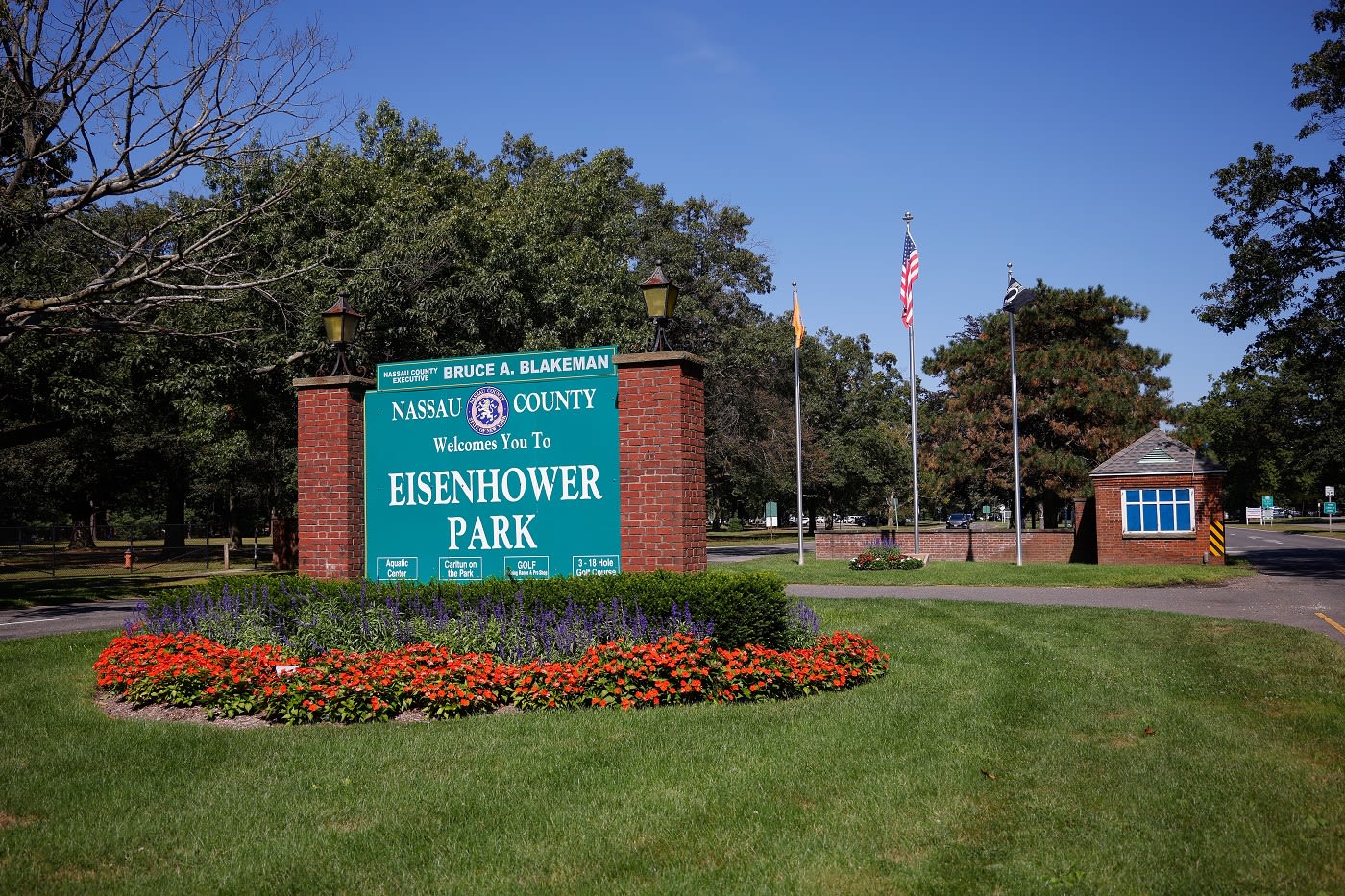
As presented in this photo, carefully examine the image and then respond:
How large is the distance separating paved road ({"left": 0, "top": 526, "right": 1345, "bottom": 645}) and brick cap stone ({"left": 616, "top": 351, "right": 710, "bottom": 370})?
9.38 m

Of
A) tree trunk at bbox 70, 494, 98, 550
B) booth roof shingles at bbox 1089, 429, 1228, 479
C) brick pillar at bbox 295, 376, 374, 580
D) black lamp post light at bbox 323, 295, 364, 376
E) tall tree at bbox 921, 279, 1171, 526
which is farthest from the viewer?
tree trunk at bbox 70, 494, 98, 550

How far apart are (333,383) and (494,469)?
7.03ft

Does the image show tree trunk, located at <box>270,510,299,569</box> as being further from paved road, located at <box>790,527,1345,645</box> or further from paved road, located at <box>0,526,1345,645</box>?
paved road, located at <box>790,527,1345,645</box>

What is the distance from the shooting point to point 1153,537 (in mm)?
28641

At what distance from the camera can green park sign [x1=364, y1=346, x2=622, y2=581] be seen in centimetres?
993

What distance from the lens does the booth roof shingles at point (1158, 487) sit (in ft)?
92.5

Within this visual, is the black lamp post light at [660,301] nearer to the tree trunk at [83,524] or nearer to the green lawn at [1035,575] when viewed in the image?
the green lawn at [1035,575]

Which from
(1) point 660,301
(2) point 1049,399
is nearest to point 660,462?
(1) point 660,301

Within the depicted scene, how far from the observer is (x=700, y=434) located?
984 centimetres

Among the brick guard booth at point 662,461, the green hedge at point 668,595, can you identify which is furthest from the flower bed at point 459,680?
the brick guard booth at point 662,461

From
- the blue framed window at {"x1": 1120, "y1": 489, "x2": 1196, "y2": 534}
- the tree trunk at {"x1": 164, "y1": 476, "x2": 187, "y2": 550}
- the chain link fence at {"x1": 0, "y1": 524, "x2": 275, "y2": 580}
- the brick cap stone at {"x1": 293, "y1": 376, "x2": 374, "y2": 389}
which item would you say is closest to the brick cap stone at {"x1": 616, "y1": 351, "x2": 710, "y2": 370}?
the brick cap stone at {"x1": 293, "y1": 376, "x2": 374, "y2": 389}

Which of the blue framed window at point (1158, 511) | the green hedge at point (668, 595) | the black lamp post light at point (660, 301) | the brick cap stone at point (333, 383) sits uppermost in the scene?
the black lamp post light at point (660, 301)

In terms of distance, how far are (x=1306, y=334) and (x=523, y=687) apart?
25.9 metres

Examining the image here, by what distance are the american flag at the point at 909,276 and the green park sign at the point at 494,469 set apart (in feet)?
63.4
